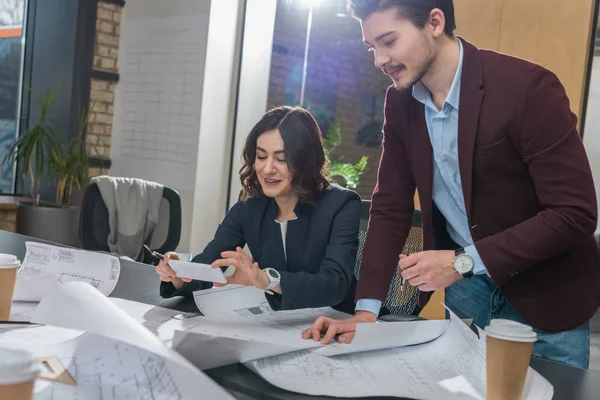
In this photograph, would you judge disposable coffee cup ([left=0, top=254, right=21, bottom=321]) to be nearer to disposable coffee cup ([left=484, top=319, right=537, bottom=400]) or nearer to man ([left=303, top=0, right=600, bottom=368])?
man ([left=303, top=0, right=600, bottom=368])

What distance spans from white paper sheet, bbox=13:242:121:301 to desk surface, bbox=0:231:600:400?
0.13ft

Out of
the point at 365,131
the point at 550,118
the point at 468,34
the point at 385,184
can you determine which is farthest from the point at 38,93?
the point at 550,118

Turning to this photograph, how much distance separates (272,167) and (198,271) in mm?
608

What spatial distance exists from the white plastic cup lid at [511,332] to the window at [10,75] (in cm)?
469

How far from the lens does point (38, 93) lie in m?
4.92

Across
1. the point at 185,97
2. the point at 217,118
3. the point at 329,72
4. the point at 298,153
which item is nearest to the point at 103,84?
the point at 185,97

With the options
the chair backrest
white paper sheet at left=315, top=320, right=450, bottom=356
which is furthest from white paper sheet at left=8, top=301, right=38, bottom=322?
the chair backrest

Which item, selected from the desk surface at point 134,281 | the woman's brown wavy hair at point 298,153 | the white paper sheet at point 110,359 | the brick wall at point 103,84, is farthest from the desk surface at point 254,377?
the brick wall at point 103,84

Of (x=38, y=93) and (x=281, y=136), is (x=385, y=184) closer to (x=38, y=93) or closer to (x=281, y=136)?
(x=281, y=136)

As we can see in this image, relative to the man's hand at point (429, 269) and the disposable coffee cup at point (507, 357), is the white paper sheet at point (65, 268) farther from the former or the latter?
the disposable coffee cup at point (507, 357)

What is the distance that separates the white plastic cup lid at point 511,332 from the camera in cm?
83

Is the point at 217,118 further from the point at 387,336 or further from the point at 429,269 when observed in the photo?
the point at 387,336

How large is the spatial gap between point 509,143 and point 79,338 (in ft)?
2.86

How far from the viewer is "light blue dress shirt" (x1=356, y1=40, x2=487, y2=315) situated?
1.39 meters
